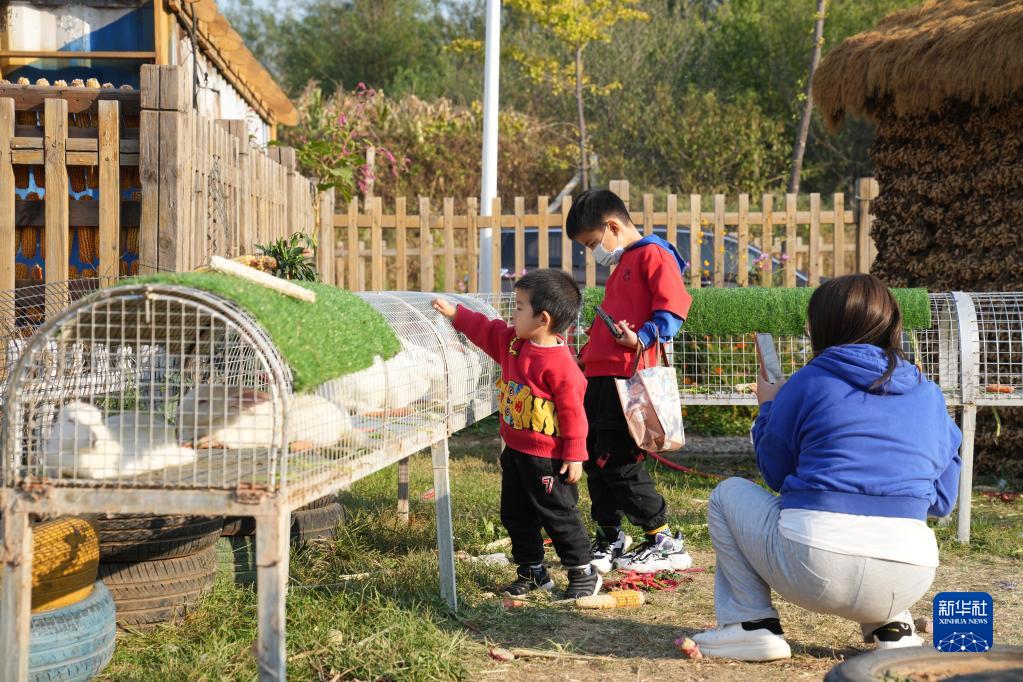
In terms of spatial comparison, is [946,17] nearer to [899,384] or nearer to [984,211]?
[984,211]

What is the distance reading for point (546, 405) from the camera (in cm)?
448

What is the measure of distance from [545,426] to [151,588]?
1635mm

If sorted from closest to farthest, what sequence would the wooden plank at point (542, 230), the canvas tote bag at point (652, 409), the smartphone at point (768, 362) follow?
the smartphone at point (768, 362) < the canvas tote bag at point (652, 409) < the wooden plank at point (542, 230)

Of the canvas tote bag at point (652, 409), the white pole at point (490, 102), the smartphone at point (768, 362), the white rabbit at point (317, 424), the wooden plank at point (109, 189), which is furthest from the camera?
the white pole at point (490, 102)

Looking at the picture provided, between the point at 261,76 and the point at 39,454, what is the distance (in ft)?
37.9

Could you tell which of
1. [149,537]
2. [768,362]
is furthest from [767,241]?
[149,537]

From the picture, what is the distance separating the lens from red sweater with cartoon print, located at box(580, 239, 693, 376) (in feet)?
16.1

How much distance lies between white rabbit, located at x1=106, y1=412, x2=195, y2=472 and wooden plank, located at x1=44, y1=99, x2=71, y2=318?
2.67m

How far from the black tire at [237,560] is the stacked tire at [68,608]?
Answer: 791mm

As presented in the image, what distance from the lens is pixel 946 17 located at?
760cm

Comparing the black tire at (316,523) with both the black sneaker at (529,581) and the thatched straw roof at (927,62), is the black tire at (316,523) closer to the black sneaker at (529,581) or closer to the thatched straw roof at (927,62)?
the black sneaker at (529,581)

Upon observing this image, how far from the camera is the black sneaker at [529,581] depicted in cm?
463

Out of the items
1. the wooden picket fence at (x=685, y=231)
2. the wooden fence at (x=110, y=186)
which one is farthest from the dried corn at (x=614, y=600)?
A: the wooden picket fence at (x=685, y=231)

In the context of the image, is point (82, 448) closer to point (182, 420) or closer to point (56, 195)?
point (182, 420)
